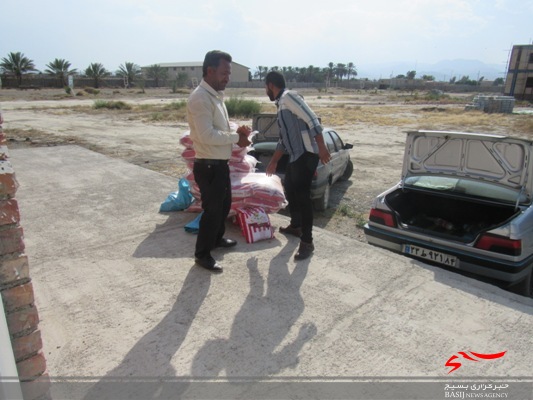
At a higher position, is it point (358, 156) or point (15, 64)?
point (15, 64)

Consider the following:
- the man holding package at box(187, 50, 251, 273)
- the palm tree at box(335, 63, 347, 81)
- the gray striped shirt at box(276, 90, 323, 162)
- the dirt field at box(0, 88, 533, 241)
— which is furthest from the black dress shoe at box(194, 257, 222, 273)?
the palm tree at box(335, 63, 347, 81)

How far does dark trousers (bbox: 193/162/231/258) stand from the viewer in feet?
11.5

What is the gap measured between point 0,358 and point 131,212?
12.5 feet

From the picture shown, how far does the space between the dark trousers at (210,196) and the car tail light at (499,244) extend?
2.50 metres

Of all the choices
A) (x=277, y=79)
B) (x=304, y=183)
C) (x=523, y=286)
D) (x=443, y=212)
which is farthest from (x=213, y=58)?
(x=523, y=286)

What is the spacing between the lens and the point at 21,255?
1939mm

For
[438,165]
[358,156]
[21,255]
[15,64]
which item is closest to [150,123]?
[358,156]

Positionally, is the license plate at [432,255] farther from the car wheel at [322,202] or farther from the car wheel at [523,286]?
the car wheel at [322,202]

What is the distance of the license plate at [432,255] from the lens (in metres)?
3.93

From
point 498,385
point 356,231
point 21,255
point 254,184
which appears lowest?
point 356,231

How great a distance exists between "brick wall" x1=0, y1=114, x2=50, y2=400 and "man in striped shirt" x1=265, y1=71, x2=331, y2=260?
2.50 metres

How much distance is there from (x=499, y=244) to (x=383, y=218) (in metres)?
1.16

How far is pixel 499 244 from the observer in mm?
3641

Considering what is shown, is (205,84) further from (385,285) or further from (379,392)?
(379,392)
